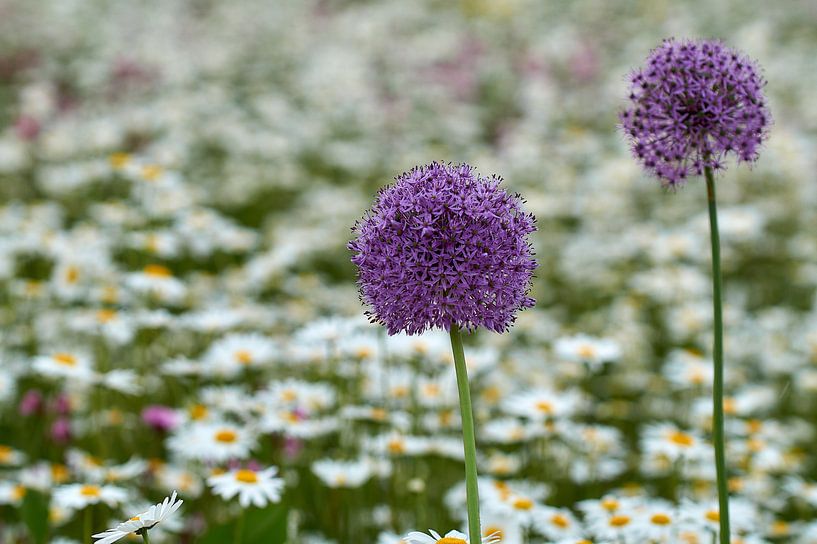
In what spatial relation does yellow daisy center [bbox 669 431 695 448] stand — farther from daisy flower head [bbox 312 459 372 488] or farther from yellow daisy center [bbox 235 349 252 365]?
yellow daisy center [bbox 235 349 252 365]

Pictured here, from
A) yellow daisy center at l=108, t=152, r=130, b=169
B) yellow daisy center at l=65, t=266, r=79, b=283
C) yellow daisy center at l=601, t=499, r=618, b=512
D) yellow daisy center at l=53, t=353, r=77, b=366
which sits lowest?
yellow daisy center at l=601, t=499, r=618, b=512

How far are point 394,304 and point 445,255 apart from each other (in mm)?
136

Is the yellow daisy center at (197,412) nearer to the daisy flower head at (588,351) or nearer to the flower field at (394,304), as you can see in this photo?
the flower field at (394,304)

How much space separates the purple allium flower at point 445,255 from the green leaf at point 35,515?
63.5 inches

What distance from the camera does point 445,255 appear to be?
157 cm

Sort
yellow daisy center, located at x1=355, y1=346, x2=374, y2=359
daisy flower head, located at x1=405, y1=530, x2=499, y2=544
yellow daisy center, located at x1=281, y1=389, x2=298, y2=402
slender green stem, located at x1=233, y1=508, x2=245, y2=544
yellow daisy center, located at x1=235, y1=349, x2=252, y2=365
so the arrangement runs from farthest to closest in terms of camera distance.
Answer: yellow daisy center, located at x1=235, y1=349, x2=252, y2=365 → yellow daisy center, located at x1=355, y1=346, x2=374, y2=359 → yellow daisy center, located at x1=281, y1=389, x2=298, y2=402 → slender green stem, located at x1=233, y1=508, x2=245, y2=544 → daisy flower head, located at x1=405, y1=530, x2=499, y2=544

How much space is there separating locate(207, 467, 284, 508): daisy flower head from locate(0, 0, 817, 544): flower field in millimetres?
16

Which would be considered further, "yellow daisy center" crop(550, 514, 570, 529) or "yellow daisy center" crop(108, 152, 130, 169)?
"yellow daisy center" crop(108, 152, 130, 169)

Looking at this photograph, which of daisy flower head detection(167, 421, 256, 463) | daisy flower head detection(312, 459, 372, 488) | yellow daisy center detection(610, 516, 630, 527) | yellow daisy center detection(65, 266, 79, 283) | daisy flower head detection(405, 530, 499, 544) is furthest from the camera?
yellow daisy center detection(65, 266, 79, 283)

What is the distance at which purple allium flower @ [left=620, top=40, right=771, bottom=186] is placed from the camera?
74.3 inches

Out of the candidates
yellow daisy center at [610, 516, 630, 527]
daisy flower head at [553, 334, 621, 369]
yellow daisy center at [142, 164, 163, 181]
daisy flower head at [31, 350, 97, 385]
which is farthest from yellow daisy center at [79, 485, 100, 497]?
yellow daisy center at [142, 164, 163, 181]

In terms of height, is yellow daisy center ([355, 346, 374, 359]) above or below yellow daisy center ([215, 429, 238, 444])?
above

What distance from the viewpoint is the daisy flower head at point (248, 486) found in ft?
7.59

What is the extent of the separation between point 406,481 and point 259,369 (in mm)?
1184
